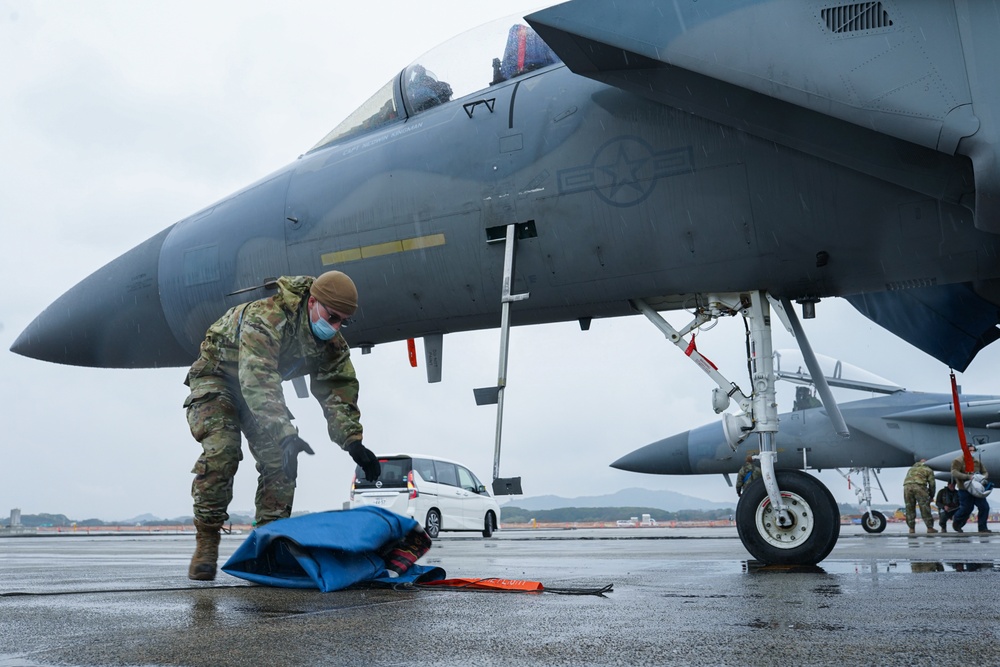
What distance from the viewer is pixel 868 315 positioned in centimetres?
Result: 873

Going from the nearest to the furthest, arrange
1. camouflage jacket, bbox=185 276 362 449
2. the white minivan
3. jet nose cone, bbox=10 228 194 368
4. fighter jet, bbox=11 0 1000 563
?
camouflage jacket, bbox=185 276 362 449 → fighter jet, bbox=11 0 1000 563 → jet nose cone, bbox=10 228 194 368 → the white minivan

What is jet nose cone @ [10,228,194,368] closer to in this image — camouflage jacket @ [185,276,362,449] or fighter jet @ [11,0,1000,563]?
fighter jet @ [11,0,1000,563]

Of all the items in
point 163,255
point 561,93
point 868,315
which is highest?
point 561,93

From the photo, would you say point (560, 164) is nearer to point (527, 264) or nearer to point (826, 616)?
point (527, 264)

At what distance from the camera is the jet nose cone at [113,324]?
811 centimetres

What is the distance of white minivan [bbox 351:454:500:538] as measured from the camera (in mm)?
16797

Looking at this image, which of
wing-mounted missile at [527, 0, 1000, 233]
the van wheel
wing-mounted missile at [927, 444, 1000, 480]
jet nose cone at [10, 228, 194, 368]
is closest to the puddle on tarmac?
wing-mounted missile at [527, 0, 1000, 233]

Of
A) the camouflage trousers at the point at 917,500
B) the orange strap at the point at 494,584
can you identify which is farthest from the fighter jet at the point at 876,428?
the orange strap at the point at 494,584

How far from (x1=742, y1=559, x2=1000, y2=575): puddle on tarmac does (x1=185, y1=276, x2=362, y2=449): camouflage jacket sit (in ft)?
8.49

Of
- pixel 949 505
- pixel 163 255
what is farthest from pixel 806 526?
pixel 949 505

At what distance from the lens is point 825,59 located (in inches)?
206

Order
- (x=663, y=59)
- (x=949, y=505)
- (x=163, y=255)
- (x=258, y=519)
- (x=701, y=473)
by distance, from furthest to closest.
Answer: (x=701, y=473), (x=949, y=505), (x=163, y=255), (x=663, y=59), (x=258, y=519)

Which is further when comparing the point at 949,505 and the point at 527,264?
the point at 949,505

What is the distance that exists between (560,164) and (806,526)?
3.03 meters
